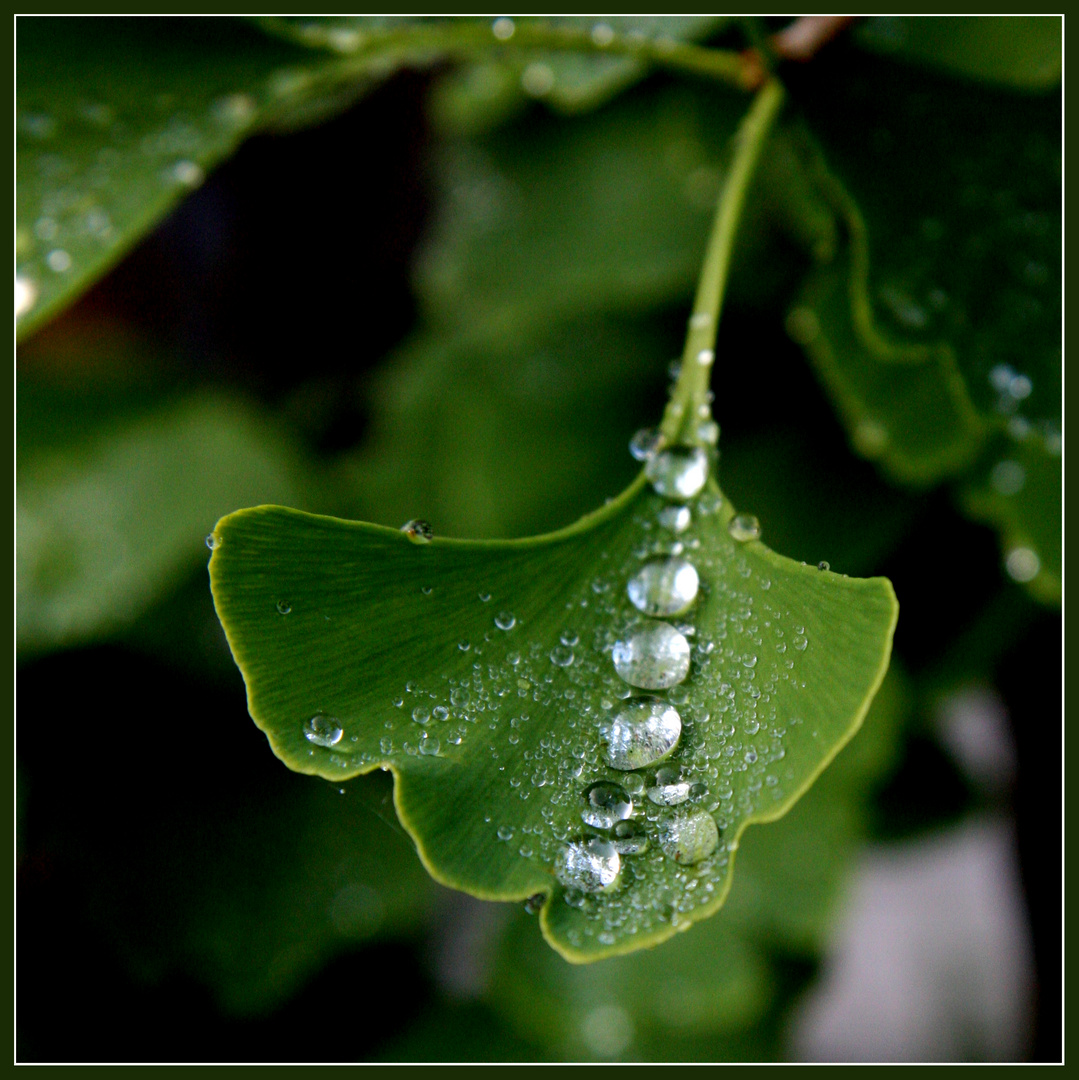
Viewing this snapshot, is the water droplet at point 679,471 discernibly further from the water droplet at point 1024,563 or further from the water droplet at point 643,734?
the water droplet at point 1024,563

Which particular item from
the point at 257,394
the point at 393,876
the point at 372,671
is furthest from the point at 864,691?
the point at 257,394

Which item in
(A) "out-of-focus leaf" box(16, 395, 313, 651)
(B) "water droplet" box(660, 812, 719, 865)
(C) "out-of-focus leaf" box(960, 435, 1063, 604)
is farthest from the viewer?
(A) "out-of-focus leaf" box(16, 395, 313, 651)

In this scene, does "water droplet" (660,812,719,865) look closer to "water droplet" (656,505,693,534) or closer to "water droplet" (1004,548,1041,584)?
"water droplet" (656,505,693,534)

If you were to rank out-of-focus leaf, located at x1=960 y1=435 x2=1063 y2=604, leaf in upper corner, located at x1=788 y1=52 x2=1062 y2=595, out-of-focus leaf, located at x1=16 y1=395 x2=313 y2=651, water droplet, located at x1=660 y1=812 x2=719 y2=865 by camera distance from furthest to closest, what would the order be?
out-of-focus leaf, located at x1=16 y1=395 x2=313 y2=651, out-of-focus leaf, located at x1=960 y1=435 x2=1063 y2=604, leaf in upper corner, located at x1=788 y1=52 x2=1062 y2=595, water droplet, located at x1=660 y1=812 x2=719 y2=865

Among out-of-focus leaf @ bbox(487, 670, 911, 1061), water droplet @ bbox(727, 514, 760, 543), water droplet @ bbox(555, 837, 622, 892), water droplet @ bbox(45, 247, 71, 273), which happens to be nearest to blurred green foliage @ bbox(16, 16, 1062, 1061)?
out-of-focus leaf @ bbox(487, 670, 911, 1061)

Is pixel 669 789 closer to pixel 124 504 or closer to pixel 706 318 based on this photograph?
pixel 706 318

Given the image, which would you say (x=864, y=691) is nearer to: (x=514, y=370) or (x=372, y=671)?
(x=372, y=671)

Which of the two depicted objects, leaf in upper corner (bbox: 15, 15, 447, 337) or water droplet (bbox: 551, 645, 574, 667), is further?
leaf in upper corner (bbox: 15, 15, 447, 337)

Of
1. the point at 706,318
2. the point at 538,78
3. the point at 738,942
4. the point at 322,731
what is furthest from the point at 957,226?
the point at 738,942
